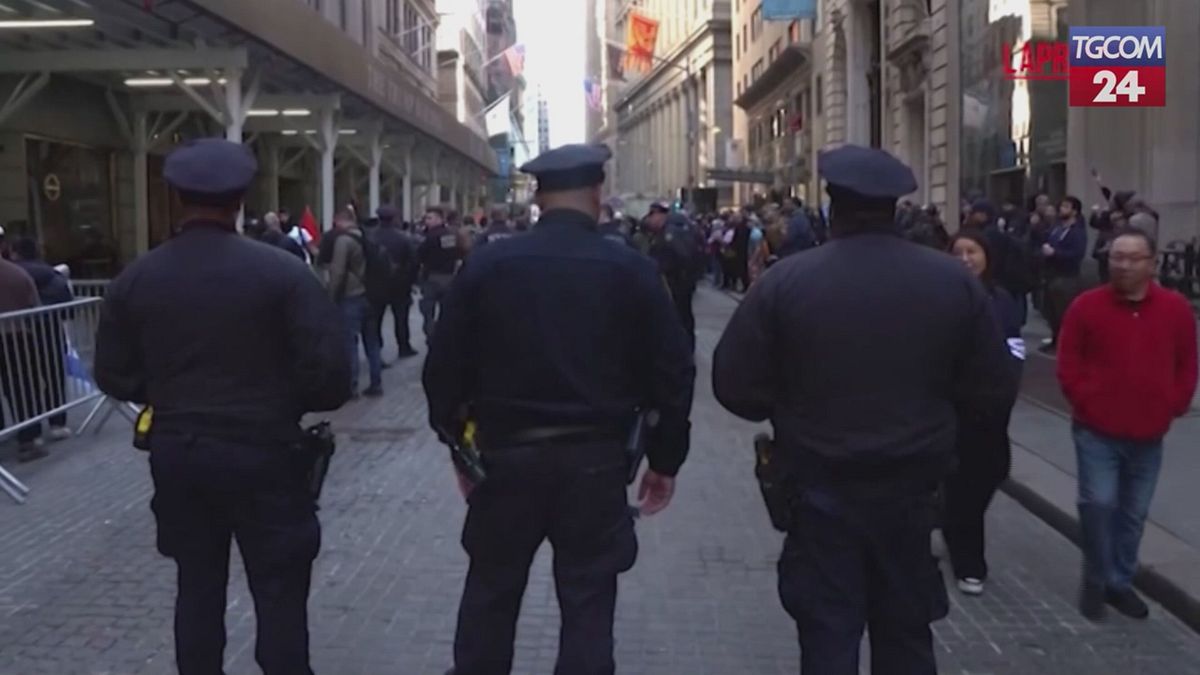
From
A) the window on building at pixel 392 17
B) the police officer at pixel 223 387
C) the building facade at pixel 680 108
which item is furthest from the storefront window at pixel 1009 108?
the window on building at pixel 392 17

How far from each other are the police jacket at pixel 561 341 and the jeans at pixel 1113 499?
278cm

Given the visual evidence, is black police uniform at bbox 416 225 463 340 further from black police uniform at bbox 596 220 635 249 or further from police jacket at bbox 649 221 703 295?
black police uniform at bbox 596 220 635 249

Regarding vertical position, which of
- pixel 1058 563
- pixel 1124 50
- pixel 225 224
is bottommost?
pixel 1058 563

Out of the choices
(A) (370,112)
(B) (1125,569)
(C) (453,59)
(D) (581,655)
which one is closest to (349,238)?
(B) (1125,569)

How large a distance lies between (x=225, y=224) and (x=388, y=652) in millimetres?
2304

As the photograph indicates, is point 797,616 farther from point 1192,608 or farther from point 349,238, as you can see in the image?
point 349,238

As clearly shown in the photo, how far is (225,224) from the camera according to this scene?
4.75 metres

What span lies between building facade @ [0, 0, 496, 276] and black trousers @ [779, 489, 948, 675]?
13.5 m

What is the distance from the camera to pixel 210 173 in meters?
4.70

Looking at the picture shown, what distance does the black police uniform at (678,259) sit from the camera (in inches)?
678

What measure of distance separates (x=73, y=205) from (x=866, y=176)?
75.1 ft

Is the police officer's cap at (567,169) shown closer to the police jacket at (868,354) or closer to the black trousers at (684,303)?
the police jacket at (868,354)

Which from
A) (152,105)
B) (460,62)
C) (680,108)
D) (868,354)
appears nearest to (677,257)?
(152,105)

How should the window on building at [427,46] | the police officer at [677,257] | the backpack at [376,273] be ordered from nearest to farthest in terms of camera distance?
the backpack at [376,273]
the police officer at [677,257]
the window on building at [427,46]
